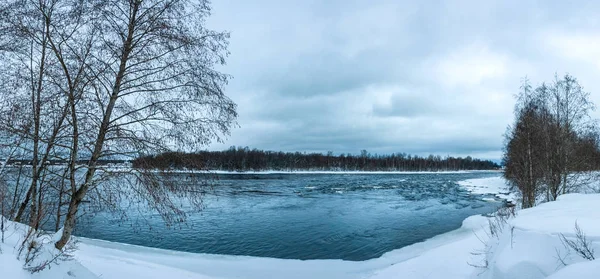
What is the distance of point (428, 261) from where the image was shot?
9.08m

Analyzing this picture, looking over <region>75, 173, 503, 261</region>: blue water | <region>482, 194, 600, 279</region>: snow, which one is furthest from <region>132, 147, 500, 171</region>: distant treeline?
<region>482, 194, 600, 279</region>: snow

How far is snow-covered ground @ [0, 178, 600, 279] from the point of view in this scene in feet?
14.9

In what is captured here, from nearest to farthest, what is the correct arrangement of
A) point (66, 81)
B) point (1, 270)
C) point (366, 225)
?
point (1, 270), point (66, 81), point (366, 225)

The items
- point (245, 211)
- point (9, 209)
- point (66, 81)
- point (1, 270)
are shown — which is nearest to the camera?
point (1, 270)

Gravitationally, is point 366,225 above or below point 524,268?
below

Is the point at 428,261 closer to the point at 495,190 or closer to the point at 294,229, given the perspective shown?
the point at 294,229

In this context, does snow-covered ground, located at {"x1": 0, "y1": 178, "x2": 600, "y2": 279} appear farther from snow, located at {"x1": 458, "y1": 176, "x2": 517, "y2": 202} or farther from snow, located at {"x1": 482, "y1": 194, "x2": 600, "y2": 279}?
snow, located at {"x1": 458, "y1": 176, "x2": 517, "y2": 202}

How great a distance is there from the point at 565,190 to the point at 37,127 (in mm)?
24220

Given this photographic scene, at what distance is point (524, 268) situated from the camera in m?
4.75

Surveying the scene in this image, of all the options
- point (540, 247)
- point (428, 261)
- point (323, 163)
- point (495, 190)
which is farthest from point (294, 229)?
point (323, 163)

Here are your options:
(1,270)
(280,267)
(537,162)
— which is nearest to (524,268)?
(1,270)

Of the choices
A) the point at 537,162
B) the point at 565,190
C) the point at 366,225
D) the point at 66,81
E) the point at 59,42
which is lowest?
the point at 366,225

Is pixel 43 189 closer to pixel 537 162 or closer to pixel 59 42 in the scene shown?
pixel 59 42

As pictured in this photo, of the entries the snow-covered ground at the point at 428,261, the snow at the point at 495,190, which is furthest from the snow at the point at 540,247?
the snow at the point at 495,190
